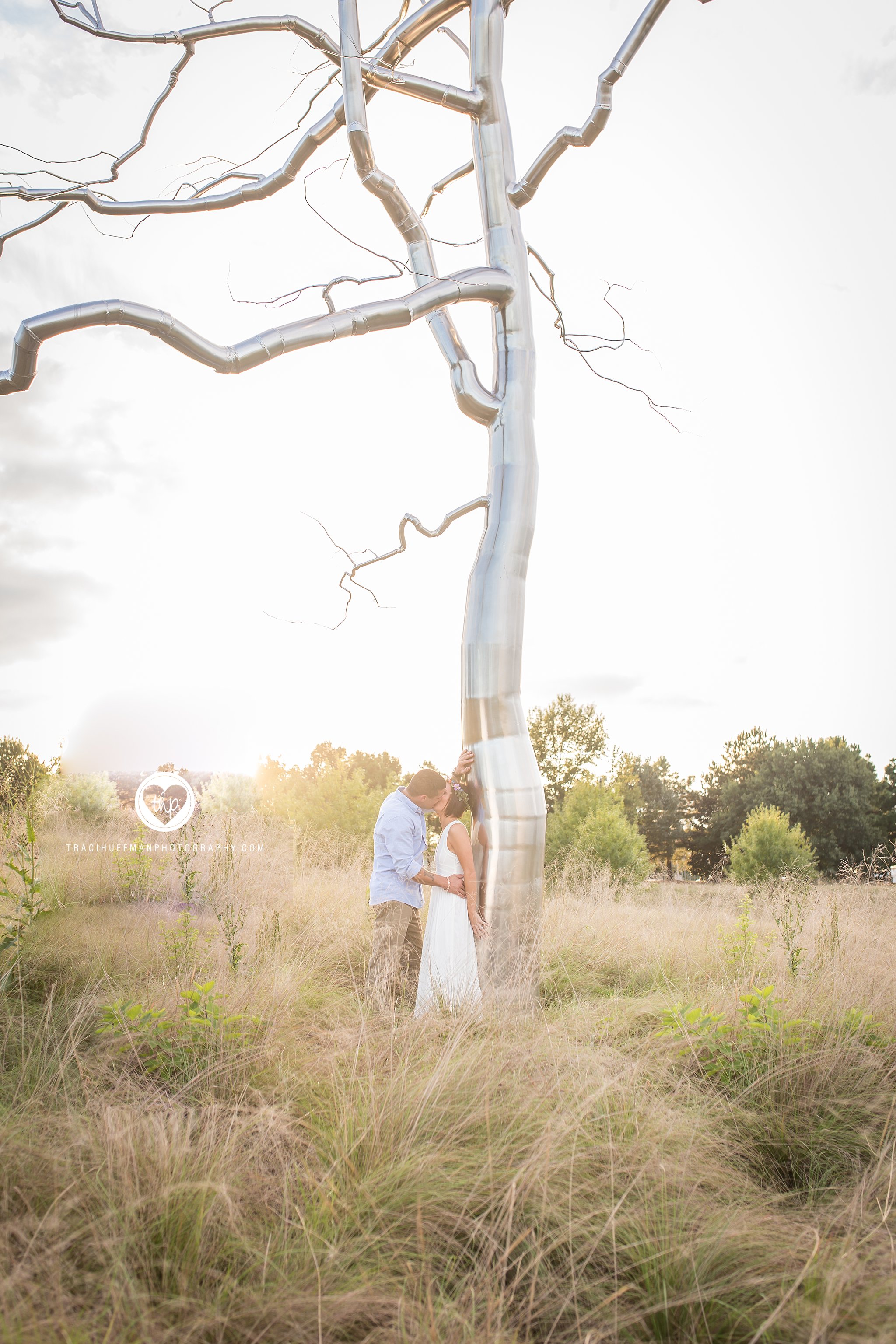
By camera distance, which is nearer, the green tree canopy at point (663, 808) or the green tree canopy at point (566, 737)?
the green tree canopy at point (566, 737)

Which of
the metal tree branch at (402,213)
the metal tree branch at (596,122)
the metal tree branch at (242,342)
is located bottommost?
the metal tree branch at (242,342)

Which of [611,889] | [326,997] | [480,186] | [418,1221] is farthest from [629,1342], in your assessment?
[611,889]

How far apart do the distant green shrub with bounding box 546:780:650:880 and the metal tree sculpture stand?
8.26 metres

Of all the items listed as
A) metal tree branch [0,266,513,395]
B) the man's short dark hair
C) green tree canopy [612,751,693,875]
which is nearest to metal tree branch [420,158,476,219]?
metal tree branch [0,266,513,395]

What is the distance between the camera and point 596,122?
222 inches

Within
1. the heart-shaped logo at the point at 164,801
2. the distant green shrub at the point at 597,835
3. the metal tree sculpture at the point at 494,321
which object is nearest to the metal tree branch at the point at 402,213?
the metal tree sculpture at the point at 494,321

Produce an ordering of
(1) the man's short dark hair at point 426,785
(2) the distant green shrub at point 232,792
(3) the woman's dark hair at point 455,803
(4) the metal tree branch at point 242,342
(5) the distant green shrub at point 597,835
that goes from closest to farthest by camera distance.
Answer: (4) the metal tree branch at point 242,342, (1) the man's short dark hair at point 426,785, (3) the woman's dark hair at point 455,803, (5) the distant green shrub at point 597,835, (2) the distant green shrub at point 232,792

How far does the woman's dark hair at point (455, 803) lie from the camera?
210 inches

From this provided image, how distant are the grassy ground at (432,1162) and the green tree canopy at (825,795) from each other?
1078 inches

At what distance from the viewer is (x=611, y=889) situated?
978 centimetres

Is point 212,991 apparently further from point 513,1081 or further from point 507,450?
point 507,450

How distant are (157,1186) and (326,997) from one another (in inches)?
105

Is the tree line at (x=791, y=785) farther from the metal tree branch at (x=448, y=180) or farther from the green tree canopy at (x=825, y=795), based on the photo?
the metal tree branch at (x=448, y=180)

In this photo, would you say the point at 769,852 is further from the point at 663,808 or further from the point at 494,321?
the point at 663,808
